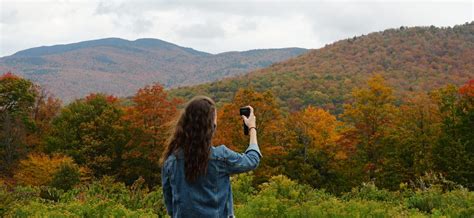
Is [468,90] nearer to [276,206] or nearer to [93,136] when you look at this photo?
[93,136]

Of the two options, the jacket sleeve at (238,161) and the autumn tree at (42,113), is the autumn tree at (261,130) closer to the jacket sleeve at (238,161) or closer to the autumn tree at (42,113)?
Answer: the autumn tree at (42,113)

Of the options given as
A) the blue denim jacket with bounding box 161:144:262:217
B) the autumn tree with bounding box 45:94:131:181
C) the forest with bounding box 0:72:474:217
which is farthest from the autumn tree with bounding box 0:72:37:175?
the blue denim jacket with bounding box 161:144:262:217

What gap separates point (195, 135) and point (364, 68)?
344ft

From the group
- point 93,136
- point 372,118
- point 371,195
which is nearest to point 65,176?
point 93,136

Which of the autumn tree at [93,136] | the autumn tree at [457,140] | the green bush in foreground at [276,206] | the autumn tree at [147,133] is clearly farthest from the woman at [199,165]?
the autumn tree at [93,136]

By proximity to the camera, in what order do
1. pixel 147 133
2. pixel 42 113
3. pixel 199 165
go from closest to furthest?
pixel 199 165
pixel 147 133
pixel 42 113

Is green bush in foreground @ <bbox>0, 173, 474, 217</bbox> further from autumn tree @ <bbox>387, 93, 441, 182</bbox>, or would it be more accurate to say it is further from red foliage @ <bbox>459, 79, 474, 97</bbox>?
red foliage @ <bbox>459, 79, 474, 97</bbox>

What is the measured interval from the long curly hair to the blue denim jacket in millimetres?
54

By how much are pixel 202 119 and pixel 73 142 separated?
31.3 meters

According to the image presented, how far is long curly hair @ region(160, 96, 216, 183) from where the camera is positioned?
3.44m

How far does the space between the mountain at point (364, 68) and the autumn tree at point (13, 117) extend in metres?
33.3

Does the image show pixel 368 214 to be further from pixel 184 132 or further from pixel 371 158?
pixel 371 158

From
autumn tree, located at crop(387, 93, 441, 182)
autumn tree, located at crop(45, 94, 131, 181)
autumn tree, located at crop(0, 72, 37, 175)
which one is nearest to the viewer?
autumn tree, located at crop(387, 93, 441, 182)

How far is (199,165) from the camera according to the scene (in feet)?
11.3
